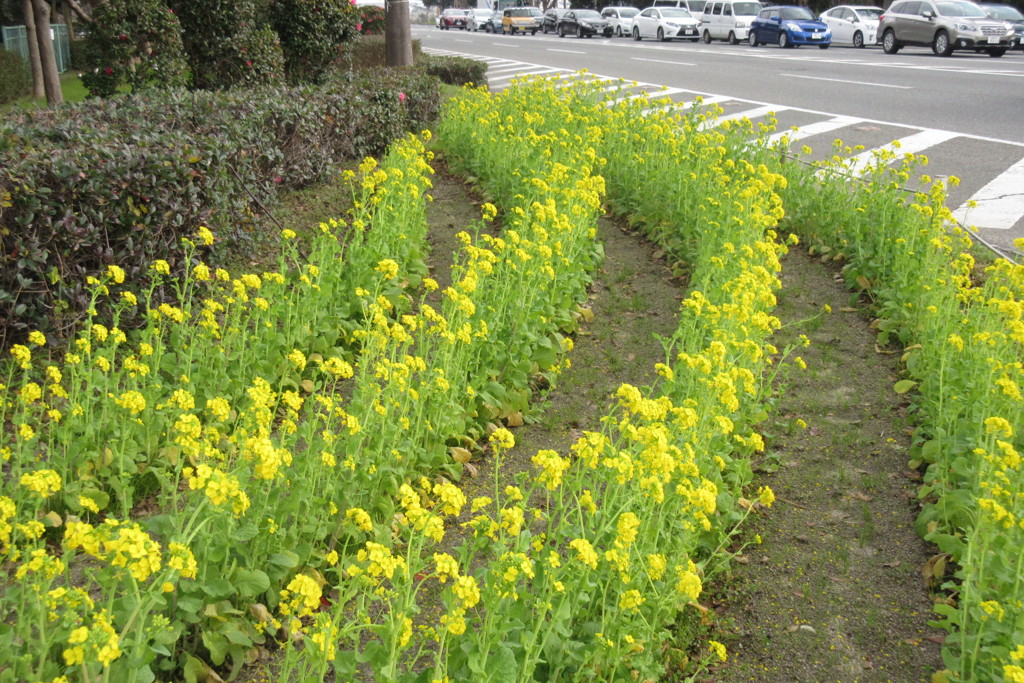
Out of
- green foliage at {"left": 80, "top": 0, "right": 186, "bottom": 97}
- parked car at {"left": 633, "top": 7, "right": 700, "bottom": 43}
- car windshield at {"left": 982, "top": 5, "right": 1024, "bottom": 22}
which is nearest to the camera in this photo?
green foliage at {"left": 80, "top": 0, "right": 186, "bottom": 97}

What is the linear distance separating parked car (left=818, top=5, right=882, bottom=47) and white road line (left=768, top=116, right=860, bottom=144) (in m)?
19.6

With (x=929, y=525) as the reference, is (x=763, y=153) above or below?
above

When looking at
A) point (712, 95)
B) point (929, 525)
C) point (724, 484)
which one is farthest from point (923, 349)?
point (712, 95)

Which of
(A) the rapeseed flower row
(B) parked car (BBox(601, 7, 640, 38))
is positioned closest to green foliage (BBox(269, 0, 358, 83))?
(A) the rapeseed flower row

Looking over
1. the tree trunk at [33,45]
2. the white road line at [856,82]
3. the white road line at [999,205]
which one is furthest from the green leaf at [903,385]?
the white road line at [856,82]

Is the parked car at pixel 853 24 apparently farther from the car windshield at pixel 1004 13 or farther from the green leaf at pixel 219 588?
the green leaf at pixel 219 588

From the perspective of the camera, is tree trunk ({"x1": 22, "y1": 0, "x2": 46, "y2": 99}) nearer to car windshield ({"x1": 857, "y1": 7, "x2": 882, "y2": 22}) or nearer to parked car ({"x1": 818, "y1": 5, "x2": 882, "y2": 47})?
parked car ({"x1": 818, "y1": 5, "x2": 882, "y2": 47})

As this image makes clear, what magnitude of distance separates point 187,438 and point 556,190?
443 centimetres

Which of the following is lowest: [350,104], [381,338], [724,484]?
[724,484]

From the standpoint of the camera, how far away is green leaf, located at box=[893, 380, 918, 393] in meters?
5.19

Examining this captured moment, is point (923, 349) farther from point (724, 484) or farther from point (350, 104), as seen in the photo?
point (350, 104)

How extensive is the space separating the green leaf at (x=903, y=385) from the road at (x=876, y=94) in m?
2.93

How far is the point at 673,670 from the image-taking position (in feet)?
11.1

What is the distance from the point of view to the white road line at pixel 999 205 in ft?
27.3
